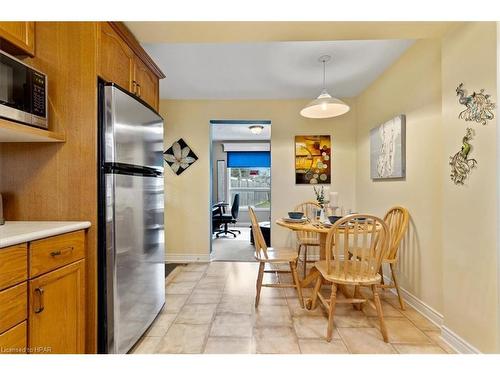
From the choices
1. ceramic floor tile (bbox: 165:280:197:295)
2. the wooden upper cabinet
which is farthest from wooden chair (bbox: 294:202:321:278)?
the wooden upper cabinet

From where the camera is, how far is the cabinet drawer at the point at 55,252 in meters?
1.10

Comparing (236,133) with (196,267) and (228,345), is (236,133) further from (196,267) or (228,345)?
(228,345)

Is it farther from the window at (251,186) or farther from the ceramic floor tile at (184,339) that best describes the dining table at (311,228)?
the window at (251,186)

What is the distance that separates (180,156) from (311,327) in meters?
2.92

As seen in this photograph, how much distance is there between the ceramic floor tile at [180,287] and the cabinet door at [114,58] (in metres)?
2.05

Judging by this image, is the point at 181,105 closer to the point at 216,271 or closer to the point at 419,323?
the point at 216,271

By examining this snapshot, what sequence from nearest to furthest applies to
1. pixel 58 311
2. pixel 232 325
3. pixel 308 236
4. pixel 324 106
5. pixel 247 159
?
pixel 58 311 < pixel 232 325 < pixel 324 106 < pixel 308 236 < pixel 247 159

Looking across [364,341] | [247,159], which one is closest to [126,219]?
[364,341]

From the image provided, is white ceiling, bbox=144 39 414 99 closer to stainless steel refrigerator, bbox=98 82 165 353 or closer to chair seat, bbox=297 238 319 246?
stainless steel refrigerator, bbox=98 82 165 353

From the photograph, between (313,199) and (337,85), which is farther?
(313,199)

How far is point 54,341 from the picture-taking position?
121 centimetres

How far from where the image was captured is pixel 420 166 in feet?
7.40

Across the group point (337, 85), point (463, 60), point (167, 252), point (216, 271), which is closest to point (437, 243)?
point (463, 60)

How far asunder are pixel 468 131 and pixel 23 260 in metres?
2.49
